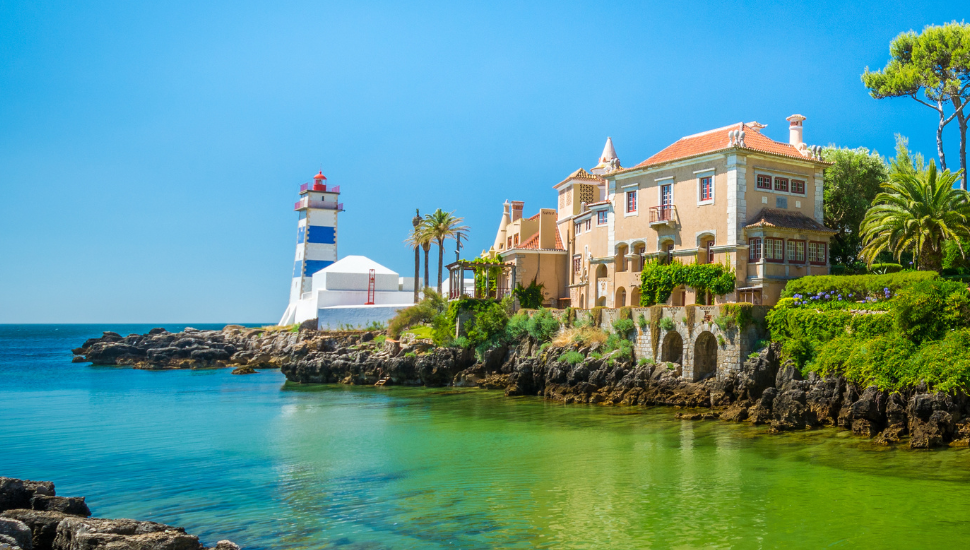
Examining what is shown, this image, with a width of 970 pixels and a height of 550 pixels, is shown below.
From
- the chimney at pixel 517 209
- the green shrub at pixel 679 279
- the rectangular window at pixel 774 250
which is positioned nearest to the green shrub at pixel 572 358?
the green shrub at pixel 679 279

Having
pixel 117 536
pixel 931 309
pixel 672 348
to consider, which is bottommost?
pixel 117 536

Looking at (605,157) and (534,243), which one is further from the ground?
(605,157)

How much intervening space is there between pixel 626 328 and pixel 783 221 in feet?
32.3

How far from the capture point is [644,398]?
33.7 m

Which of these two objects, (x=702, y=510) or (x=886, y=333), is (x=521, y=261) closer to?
(x=886, y=333)

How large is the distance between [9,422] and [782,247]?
1495 inches

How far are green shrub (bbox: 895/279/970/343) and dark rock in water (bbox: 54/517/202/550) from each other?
2427 cm

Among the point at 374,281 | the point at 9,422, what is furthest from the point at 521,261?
the point at 9,422

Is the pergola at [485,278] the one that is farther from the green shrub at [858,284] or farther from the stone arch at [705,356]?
the green shrub at [858,284]

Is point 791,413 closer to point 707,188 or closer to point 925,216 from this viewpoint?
point 925,216

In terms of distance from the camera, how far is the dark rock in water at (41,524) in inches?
505

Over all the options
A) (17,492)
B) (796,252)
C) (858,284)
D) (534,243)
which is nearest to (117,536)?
(17,492)

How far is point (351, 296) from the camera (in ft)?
225

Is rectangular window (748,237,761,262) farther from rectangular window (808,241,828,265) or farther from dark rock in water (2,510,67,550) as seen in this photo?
dark rock in water (2,510,67,550)
